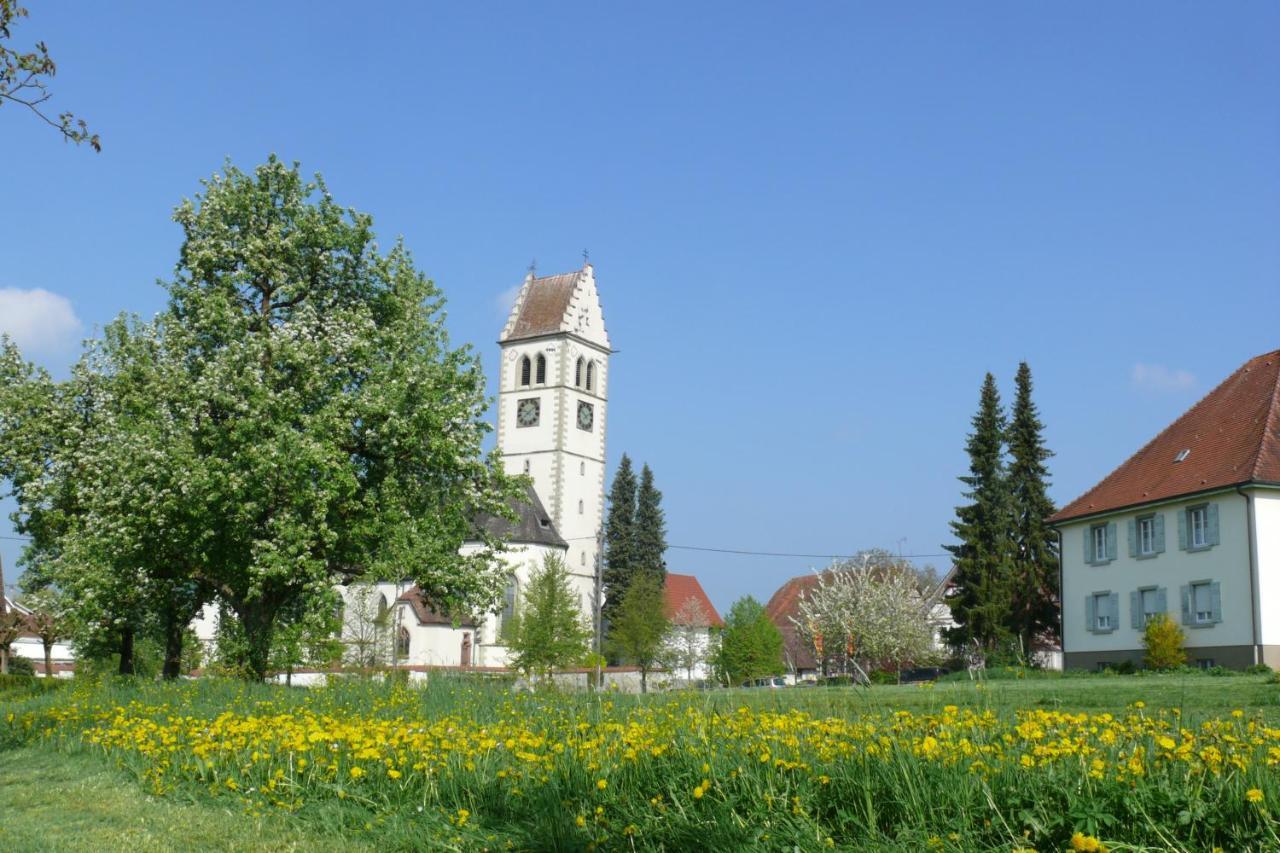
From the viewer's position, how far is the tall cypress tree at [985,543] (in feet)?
178

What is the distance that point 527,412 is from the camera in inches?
3762

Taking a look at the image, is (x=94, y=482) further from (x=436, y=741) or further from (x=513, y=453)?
(x=513, y=453)

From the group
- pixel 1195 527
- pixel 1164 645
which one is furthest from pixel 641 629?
pixel 1195 527

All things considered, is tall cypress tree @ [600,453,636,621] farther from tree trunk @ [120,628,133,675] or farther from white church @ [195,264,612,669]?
tree trunk @ [120,628,133,675]

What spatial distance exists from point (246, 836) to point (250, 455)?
16.9m

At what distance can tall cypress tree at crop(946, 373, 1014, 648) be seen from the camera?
54281mm

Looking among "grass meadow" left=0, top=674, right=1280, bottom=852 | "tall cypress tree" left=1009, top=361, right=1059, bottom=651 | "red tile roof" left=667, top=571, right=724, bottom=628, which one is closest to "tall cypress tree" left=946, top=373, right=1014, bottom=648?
"tall cypress tree" left=1009, top=361, right=1059, bottom=651

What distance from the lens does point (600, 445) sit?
9569 cm

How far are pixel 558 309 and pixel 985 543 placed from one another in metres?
50.6

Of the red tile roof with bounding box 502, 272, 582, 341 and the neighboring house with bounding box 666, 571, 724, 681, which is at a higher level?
the red tile roof with bounding box 502, 272, 582, 341

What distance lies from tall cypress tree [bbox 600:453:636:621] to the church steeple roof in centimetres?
1144

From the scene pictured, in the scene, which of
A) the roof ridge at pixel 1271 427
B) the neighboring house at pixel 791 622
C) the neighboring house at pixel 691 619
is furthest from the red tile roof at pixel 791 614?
the roof ridge at pixel 1271 427

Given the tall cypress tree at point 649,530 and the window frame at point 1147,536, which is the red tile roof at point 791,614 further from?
the window frame at point 1147,536

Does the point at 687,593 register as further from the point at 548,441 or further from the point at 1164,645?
the point at 1164,645
